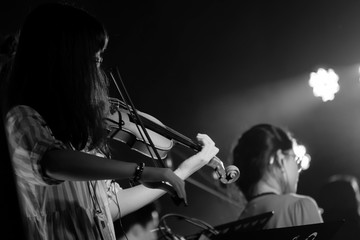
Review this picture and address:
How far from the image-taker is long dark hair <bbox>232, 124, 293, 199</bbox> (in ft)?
6.92

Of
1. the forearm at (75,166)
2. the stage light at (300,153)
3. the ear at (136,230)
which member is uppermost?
the forearm at (75,166)

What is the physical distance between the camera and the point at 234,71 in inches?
134

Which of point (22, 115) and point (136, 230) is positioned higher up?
point (22, 115)

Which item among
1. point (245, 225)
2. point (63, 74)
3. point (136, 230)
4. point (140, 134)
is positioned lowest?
point (136, 230)

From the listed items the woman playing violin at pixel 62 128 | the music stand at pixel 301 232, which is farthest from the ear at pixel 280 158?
the woman playing violin at pixel 62 128

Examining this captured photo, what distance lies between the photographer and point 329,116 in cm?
392

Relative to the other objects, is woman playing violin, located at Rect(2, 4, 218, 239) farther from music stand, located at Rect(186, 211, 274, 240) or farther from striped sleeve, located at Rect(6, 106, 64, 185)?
music stand, located at Rect(186, 211, 274, 240)

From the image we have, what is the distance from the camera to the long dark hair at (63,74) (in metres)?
1.11

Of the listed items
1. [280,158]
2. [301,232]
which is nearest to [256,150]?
[280,158]

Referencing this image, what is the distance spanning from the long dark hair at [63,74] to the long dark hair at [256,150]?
1.05 metres

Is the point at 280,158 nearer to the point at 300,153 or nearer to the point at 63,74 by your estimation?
the point at 300,153

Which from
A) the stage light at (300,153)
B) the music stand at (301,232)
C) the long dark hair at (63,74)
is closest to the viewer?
the long dark hair at (63,74)

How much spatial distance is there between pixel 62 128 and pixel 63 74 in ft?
0.45

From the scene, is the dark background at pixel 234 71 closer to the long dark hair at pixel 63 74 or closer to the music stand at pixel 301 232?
the long dark hair at pixel 63 74
